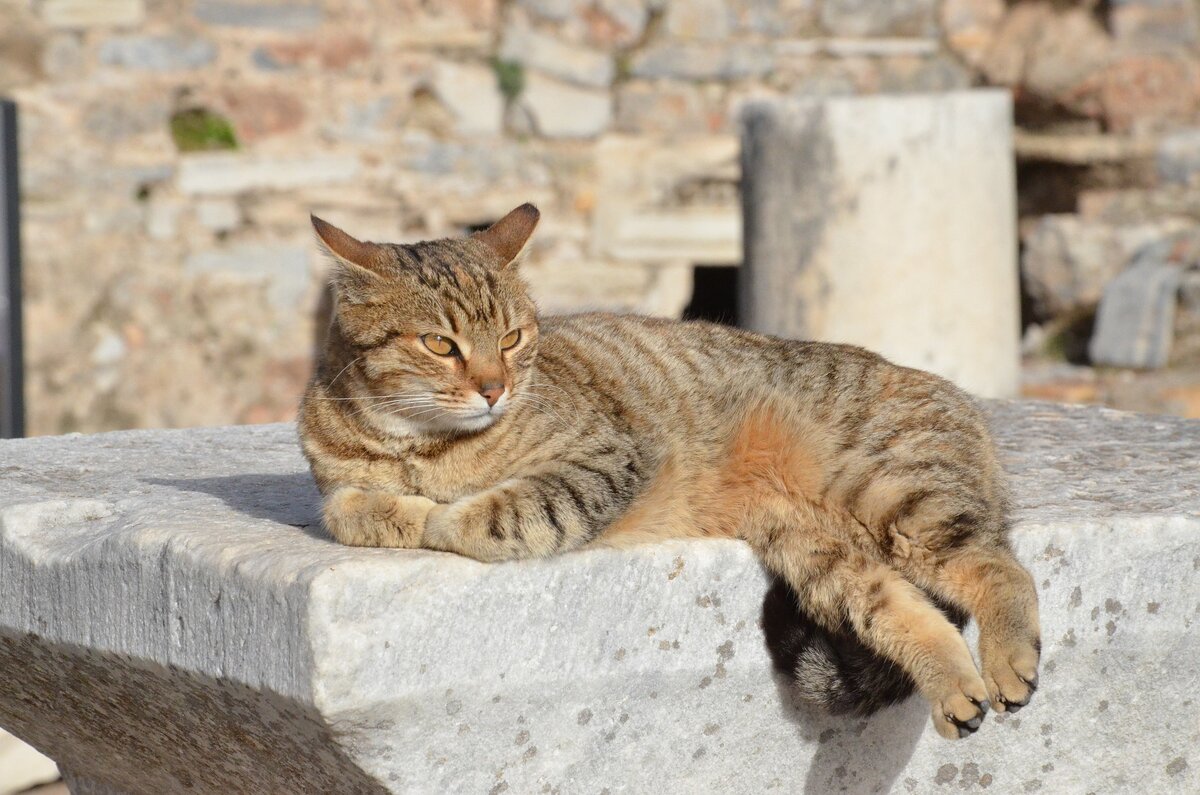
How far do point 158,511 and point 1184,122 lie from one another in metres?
6.45

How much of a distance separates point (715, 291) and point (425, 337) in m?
6.69

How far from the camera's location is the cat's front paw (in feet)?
7.66

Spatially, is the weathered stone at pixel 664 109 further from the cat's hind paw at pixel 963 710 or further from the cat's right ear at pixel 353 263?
the cat's hind paw at pixel 963 710

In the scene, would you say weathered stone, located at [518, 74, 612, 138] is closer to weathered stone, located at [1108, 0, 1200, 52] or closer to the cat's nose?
weathered stone, located at [1108, 0, 1200, 52]

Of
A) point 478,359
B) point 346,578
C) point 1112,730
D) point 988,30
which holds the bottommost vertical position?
point 1112,730

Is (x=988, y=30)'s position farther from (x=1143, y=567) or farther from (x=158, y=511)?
(x=158, y=511)

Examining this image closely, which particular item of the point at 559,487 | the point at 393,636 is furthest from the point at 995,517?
the point at 393,636

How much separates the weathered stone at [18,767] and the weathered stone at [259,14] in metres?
3.65

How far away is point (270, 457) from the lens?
3412mm

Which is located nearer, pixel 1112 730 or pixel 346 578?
pixel 346 578

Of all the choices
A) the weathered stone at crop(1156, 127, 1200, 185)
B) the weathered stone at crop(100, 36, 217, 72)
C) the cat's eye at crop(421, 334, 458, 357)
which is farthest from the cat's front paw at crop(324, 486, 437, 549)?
the weathered stone at crop(1156, 127, 1200, 185)

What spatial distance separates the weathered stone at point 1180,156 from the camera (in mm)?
7461

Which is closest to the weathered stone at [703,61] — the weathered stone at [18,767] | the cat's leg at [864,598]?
the weathered stone at [18,767]

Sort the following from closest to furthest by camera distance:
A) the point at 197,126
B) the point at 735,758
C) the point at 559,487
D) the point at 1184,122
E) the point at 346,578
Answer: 1. the point at 346,578
2. the point at 559,487
3. the point at 735,758
4. the point at 197,126
5. the point at 1184,122
